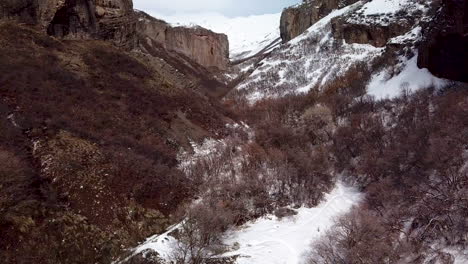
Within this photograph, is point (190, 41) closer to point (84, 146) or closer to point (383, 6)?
point (383, 6)

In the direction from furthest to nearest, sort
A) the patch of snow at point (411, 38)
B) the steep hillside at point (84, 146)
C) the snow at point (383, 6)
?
the snow at point (383, 6) < the patch of snow at point (411, 38) < the steep hillside at point (84, 146)

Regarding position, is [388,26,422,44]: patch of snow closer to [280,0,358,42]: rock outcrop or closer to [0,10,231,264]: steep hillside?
[0,10,231,264]: steep hillside

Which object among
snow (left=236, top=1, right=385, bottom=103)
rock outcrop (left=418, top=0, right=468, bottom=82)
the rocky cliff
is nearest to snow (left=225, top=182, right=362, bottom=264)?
rock outcrop (left=418, top=0, right=468, bottom=82)

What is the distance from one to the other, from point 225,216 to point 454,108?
736 inches

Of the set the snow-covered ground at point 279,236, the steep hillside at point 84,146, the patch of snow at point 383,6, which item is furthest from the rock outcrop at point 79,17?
the patch of snow at point 383,6

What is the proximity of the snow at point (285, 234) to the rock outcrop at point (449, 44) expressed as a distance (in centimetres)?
1583

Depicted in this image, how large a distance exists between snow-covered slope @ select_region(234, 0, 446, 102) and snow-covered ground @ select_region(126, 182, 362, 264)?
105 feet

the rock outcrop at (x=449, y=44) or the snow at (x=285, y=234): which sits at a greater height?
the rock outcrop at (x=449, y=44)

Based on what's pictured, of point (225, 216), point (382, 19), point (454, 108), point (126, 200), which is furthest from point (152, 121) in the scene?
point (382, 19)

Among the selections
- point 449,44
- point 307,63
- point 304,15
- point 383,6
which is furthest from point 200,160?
point 304,15

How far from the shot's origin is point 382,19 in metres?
69.2

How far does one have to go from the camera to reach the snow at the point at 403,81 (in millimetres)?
36875

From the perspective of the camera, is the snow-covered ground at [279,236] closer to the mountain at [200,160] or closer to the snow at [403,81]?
the mountain at [200,160]

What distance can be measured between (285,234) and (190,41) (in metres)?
87.2
